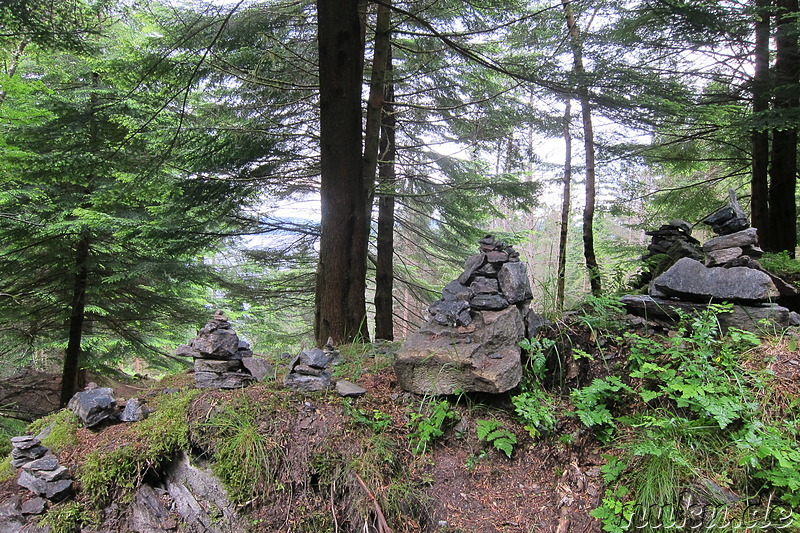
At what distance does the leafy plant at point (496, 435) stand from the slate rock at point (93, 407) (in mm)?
2745

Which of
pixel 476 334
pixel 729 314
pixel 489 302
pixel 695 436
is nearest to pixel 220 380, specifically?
pixel 476 334

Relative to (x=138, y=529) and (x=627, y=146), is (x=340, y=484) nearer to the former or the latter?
(x=138, y=529)

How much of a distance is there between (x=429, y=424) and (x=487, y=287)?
122cm

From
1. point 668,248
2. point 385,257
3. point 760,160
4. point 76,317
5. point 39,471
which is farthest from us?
point 385,257

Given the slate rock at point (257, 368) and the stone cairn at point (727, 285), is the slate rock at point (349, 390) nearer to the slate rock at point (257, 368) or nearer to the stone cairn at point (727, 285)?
the slate rock at point (257, 368)

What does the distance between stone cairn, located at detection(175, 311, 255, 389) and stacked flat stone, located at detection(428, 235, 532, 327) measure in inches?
65.9

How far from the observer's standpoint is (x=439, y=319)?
3.25m

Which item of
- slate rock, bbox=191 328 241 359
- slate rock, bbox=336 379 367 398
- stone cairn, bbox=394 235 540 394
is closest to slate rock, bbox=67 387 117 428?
slate rock, bbox=191 328 241 359

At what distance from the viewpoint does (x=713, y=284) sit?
9.62ft

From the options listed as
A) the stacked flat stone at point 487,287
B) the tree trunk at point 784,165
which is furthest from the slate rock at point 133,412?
the tree trunk at point 784,165

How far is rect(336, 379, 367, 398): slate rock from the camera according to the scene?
112 inches

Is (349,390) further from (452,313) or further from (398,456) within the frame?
(452,313)

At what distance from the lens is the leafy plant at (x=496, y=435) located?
247 centimetres

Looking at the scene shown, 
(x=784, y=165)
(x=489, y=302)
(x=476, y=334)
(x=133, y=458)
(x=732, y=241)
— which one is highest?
(x=784, y=165)
